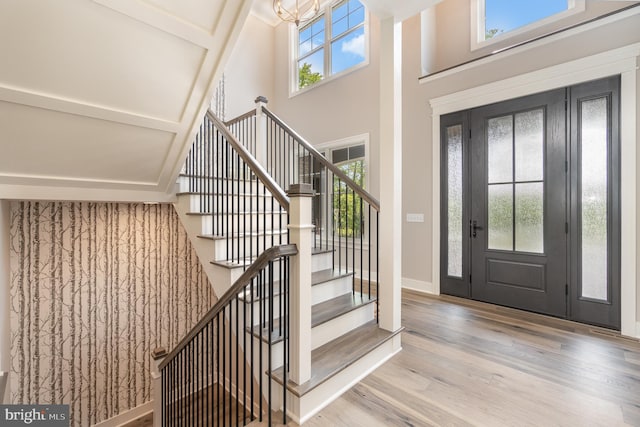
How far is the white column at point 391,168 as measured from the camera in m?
2.33

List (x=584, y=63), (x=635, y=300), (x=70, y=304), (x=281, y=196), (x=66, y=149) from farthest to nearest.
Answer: (x=70, y=304) → (x=584, y=63) → (x=635, y=300) → (x=66, y=149) → (x=281, y=196)

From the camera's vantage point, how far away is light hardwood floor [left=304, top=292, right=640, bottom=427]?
162cm

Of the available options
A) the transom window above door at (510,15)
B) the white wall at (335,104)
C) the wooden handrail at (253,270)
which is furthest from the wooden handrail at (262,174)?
the transom window above door at (510,15)

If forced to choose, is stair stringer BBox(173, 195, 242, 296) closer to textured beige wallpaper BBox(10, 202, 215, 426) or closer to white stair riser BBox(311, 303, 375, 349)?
white stair riser BBox(311, 303, 375, 349)

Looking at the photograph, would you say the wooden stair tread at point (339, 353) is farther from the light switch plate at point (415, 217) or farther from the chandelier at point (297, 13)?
the chandelier at point (297, 13)

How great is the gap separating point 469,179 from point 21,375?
17.5 feet

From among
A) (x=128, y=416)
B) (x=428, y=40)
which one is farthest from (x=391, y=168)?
(x=128, y=416)

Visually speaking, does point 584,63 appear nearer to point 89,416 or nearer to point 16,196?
point 16,196

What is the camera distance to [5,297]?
2.65 meters

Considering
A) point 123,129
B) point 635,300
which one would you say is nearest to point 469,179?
point 635,300

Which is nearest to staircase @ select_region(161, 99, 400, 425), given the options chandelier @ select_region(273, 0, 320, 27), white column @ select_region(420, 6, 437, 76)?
chandelier @ select_region(273, 0, 320, 27)

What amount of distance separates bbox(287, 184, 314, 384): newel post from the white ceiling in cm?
104

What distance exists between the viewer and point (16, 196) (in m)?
2.05

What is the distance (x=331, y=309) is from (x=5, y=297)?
2985 millimetres
